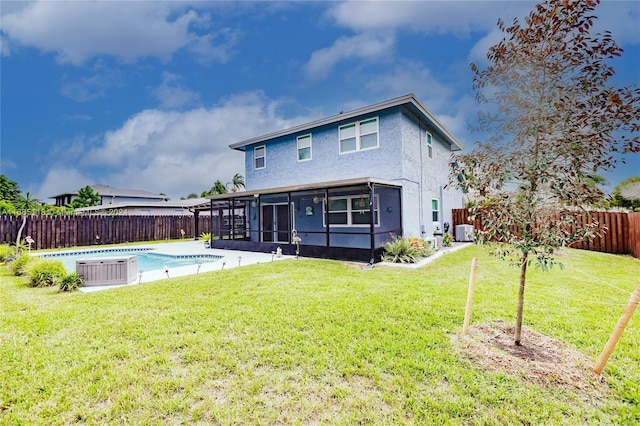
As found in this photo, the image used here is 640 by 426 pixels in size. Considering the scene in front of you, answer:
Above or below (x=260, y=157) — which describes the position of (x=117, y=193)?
above

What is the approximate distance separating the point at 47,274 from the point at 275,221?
9793mm

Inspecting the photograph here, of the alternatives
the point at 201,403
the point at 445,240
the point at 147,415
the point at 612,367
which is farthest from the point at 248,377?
the point at 445,240

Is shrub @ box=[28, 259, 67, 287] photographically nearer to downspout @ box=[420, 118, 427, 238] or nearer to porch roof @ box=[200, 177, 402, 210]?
porch roof @ box=[200, 177, 402, 210]

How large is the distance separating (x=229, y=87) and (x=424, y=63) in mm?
14252

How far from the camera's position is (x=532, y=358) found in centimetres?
341

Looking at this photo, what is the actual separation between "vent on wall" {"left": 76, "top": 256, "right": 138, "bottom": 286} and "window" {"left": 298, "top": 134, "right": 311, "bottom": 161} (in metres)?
9.26

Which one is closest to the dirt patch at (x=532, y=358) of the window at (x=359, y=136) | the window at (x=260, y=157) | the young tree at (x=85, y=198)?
the window at (x=359, y=136)

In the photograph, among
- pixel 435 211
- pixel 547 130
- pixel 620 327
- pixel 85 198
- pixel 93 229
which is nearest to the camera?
pixel 620 327

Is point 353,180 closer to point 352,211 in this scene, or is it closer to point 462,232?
point 352,211

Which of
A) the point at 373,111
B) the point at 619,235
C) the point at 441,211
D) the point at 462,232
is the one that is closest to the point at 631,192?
the point at 619,235

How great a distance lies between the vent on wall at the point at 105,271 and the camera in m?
7.21

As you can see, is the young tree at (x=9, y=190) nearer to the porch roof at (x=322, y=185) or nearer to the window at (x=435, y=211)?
the porch roof at (x=322, y=185)

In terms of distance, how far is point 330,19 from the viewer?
49.0 ft

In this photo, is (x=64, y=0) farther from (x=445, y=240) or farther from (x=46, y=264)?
(x=445, y=240)
